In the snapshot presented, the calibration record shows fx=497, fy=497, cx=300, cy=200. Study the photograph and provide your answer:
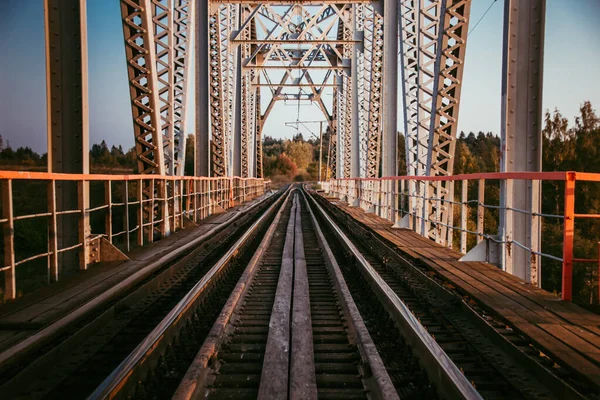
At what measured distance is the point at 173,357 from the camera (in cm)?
325

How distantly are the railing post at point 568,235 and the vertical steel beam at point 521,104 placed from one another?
1528 mm

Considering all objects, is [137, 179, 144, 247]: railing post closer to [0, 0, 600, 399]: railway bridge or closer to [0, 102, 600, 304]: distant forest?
[0, 0, 600, 399]: railway bridge

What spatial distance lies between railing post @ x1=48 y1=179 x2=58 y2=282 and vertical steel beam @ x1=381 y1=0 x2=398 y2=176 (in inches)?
403

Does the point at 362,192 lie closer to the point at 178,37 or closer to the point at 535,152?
the point at 178,37

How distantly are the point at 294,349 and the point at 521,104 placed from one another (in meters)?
4.24

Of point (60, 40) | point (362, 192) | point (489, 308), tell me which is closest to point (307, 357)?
point (489, 308)

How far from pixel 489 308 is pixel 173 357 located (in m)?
2.53

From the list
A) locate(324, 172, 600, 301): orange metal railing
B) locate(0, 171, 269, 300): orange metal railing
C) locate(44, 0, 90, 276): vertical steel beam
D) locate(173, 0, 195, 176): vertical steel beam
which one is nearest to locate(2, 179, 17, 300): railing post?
locate(0, 171, 269, 300): orange metal railing

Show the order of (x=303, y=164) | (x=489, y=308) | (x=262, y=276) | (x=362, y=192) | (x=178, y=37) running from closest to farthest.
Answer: (x=489, y=308) < (x=262, y=276) < (x=178, y=37) < (x=362, y=192) < (x=303, y=164)

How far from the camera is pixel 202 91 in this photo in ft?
53.3

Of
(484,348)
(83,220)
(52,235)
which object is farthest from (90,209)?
(484,348)

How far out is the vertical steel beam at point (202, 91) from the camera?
1561 cm

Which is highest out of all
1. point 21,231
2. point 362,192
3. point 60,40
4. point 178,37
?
point 178,37

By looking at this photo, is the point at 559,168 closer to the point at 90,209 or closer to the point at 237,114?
the point at 237,114
